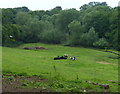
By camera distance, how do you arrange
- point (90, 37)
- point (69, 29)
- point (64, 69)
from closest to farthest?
1. point (64, 69)
2. point (90, 37)
3. point (69, 29)

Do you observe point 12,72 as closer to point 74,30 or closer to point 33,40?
point 74,30

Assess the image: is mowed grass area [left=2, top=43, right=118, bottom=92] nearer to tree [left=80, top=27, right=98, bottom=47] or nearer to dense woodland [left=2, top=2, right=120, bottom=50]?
tree [left=80, top=27, right=98, bottom=47]

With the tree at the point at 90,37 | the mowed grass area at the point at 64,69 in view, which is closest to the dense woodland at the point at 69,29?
the tree at the point at 90,37

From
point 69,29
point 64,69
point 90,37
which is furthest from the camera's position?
point 69,29

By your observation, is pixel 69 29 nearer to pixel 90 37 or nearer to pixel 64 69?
pixel 90 37

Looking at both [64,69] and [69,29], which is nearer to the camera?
[64,69]

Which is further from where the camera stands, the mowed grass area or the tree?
the tree

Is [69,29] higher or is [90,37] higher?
[69,29]

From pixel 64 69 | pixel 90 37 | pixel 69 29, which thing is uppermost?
pixel 69 29

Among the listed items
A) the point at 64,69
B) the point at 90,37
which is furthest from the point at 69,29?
the point at 64,69

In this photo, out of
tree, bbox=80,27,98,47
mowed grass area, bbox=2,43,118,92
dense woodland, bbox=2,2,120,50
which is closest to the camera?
mowed grass area, bbox=2,43,118,92

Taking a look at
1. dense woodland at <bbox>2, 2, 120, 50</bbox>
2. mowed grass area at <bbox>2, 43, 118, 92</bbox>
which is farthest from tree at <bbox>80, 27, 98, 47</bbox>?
mowed grass area at <bbox>2, 43, 118, 92</bbox>

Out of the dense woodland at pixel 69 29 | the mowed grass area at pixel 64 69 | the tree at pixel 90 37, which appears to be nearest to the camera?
the mowed grass area at pixel 64 69

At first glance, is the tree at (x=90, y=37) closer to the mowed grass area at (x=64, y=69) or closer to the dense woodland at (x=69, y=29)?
the dense woodland at (x=69, y=29)
